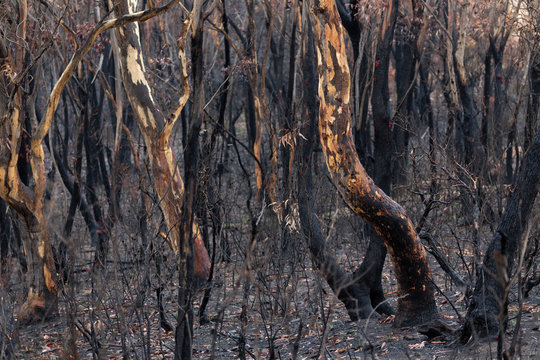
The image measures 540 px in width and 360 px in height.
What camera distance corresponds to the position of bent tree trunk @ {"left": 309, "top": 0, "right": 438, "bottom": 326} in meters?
5.88

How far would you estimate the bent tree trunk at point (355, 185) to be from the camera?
5.88m

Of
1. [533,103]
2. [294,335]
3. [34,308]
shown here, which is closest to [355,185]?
[294,335]

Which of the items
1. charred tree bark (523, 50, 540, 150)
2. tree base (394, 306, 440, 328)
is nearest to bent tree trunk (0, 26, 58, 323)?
tree base (394, 306, 440, 328)

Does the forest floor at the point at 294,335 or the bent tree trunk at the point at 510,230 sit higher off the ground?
the bent tree trunk at the point at 510,230

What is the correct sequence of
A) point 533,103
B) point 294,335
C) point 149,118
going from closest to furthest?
point 294,335 < point 149,118 < point 533,103

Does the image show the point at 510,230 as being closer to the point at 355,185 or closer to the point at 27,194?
the point at 355,185

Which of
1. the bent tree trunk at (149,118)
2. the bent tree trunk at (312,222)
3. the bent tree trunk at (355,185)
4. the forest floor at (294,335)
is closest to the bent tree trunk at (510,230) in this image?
the forest floor at (294,335)

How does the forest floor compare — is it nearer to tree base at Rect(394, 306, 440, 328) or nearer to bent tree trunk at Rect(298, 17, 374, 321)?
tree base at Rect(394, 306, 440, 328)

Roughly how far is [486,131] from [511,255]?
8.75 m

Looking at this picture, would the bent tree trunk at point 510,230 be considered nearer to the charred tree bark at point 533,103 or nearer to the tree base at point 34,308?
the charred tree bark at point 533,103

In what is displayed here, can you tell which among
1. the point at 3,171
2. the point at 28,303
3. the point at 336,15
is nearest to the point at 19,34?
the point at 3,171

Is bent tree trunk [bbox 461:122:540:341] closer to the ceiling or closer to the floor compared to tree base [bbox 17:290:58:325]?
closer to the ceiling

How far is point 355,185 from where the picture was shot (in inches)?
235

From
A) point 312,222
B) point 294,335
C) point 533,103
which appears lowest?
point 294,335
